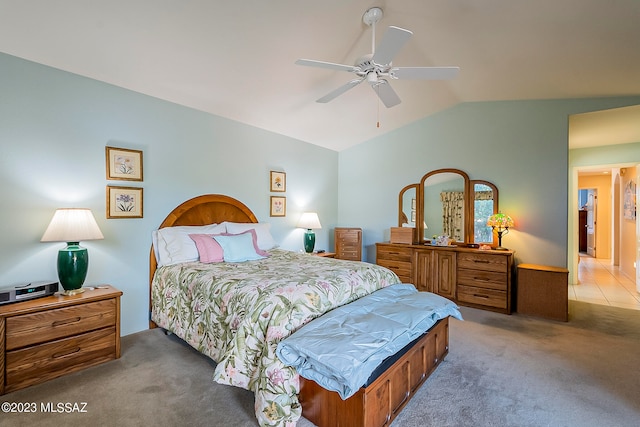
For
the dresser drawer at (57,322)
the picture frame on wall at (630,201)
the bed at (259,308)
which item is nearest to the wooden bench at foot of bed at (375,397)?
the bed at (259,308)

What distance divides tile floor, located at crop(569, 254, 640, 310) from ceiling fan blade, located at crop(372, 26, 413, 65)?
4545 mm

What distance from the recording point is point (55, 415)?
1.83 m

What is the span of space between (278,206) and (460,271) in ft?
9.20

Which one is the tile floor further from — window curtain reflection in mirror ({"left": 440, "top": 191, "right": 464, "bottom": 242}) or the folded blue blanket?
the folded blue blanket

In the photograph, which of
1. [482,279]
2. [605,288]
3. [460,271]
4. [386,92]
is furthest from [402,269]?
[605,288]

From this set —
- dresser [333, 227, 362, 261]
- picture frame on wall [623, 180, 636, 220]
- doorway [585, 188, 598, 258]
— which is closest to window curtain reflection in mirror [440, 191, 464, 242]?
dresser [333, 227, 362, 261]

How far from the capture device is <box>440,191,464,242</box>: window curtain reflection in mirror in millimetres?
4465

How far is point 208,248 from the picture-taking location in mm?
3104

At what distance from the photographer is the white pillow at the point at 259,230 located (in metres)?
3.69

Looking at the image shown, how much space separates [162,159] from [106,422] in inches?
96.9

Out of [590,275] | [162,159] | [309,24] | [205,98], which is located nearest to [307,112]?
[205,98]

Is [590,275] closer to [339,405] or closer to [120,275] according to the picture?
[339,405]

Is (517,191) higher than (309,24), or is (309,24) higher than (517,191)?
(309,24)

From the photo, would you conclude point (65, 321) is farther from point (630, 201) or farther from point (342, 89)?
point (630, 201)
